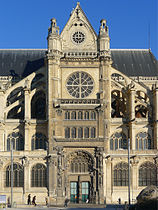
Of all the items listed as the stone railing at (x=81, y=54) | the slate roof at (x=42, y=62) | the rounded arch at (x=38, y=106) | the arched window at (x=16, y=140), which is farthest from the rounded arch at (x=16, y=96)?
the stone railing at (x=81, y=54)

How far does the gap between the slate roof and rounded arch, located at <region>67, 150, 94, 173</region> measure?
787 inches

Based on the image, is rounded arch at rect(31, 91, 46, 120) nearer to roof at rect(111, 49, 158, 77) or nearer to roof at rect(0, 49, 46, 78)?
roof at rect(0, 49, 46, 78)

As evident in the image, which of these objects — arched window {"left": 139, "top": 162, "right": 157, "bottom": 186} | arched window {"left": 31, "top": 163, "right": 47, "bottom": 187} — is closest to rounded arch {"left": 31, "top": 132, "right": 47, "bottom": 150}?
arched window {"left": 31, "top": 163, "right": 47, "bottom": 187}

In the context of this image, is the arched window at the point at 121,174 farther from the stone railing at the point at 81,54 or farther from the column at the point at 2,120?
the column at the point at 2,120

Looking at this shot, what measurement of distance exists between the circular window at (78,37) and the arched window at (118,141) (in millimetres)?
14878

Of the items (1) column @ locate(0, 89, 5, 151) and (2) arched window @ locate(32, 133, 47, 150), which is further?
(2) arched window @ locate(32, 133, 47, 150)

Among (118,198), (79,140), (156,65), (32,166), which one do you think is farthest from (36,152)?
(156,65)

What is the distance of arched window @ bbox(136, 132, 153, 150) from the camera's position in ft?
232

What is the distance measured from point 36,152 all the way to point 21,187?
533cm

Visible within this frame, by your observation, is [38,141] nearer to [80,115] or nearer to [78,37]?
[80,115]

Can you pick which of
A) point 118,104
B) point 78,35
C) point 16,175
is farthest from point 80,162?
point 78,35

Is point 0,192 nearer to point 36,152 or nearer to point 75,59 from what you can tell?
point 36,152

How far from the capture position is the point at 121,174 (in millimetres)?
68875

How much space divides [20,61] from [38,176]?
24936 millimetres
